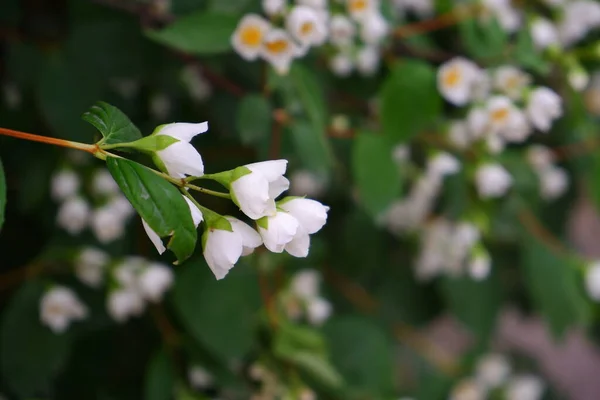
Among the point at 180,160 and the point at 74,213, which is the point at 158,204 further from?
the point at 74,213

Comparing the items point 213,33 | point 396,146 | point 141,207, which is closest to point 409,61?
point 396,146

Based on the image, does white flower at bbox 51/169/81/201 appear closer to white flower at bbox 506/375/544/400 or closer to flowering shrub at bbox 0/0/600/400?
flowering shrub at bbox 0/0/600/400

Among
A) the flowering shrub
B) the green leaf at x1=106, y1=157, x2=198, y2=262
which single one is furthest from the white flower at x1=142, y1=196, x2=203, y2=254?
the flowering shrub

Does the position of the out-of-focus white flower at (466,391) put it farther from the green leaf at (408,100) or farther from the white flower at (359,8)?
the white flower at (359,8)

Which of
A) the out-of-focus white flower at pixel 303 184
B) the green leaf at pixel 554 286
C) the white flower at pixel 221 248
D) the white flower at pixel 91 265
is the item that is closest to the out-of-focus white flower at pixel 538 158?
the green leaf at pixel 554 286

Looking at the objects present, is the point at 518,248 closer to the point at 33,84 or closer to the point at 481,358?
the point at 481,358

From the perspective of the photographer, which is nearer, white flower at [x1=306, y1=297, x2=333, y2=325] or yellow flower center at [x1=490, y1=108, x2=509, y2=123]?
yellow flower center at [x1=490, y1=108, x2=509, y2=123]
